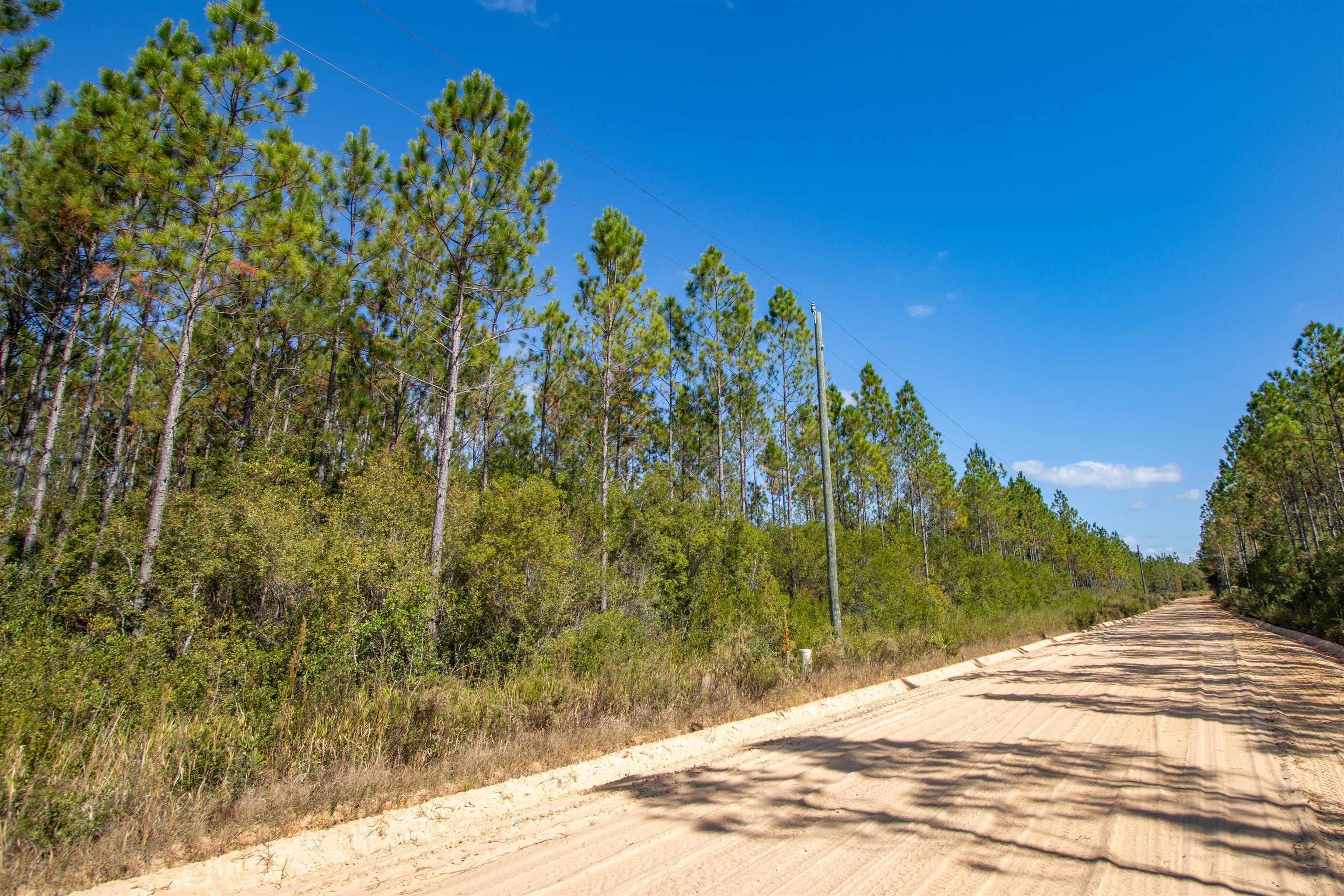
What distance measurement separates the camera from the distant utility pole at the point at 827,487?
1259cm

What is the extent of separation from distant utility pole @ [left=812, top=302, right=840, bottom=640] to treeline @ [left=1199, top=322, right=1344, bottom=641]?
16394 mm

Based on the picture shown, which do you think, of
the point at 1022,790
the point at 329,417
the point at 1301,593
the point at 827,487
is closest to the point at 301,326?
the point at 329,417

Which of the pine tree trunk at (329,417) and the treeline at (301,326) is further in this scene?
the pine tree trunk at (329,417)

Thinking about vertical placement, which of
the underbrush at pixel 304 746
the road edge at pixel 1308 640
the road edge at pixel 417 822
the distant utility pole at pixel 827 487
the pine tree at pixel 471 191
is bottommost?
the road edge at pixel 1308 640

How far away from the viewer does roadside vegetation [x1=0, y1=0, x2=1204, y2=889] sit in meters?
4.97

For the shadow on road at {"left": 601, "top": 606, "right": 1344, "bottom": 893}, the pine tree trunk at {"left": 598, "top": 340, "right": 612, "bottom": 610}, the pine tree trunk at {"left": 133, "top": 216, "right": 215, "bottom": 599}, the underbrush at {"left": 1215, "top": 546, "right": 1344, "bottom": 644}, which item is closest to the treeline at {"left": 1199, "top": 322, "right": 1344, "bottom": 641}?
the underbrush at {"left": 1215, "top": 546, "right": 1344, "bottom": 644}

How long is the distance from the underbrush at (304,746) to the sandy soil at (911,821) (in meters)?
0.33

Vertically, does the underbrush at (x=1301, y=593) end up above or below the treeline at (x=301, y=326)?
below

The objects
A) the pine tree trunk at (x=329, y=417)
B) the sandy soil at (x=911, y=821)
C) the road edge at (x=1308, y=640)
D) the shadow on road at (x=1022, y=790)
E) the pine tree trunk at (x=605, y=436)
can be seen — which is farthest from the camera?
the pine tree trunk at (x=329, y=417)

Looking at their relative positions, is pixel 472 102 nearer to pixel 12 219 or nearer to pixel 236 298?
pixel 236 298

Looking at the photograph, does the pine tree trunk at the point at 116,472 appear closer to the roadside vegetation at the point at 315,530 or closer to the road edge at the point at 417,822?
the roadside vegetation at the point at 315,530

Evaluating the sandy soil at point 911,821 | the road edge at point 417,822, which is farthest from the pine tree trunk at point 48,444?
the sandy soil at point 911,821

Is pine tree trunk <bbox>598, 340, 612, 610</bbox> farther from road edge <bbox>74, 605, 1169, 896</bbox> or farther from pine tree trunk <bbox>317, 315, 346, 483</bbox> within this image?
pine tree trunk <bbox>317, 315, 346, 483</bbox>

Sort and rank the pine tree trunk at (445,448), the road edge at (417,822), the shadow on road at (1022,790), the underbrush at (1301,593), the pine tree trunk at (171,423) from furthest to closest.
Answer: the underbrush at (1301,593) < the pine tree trunk at (445,448) < the pine tree trunk at (171,423) < the shadow on road at (1022,790) < the road edge at (417,822)
